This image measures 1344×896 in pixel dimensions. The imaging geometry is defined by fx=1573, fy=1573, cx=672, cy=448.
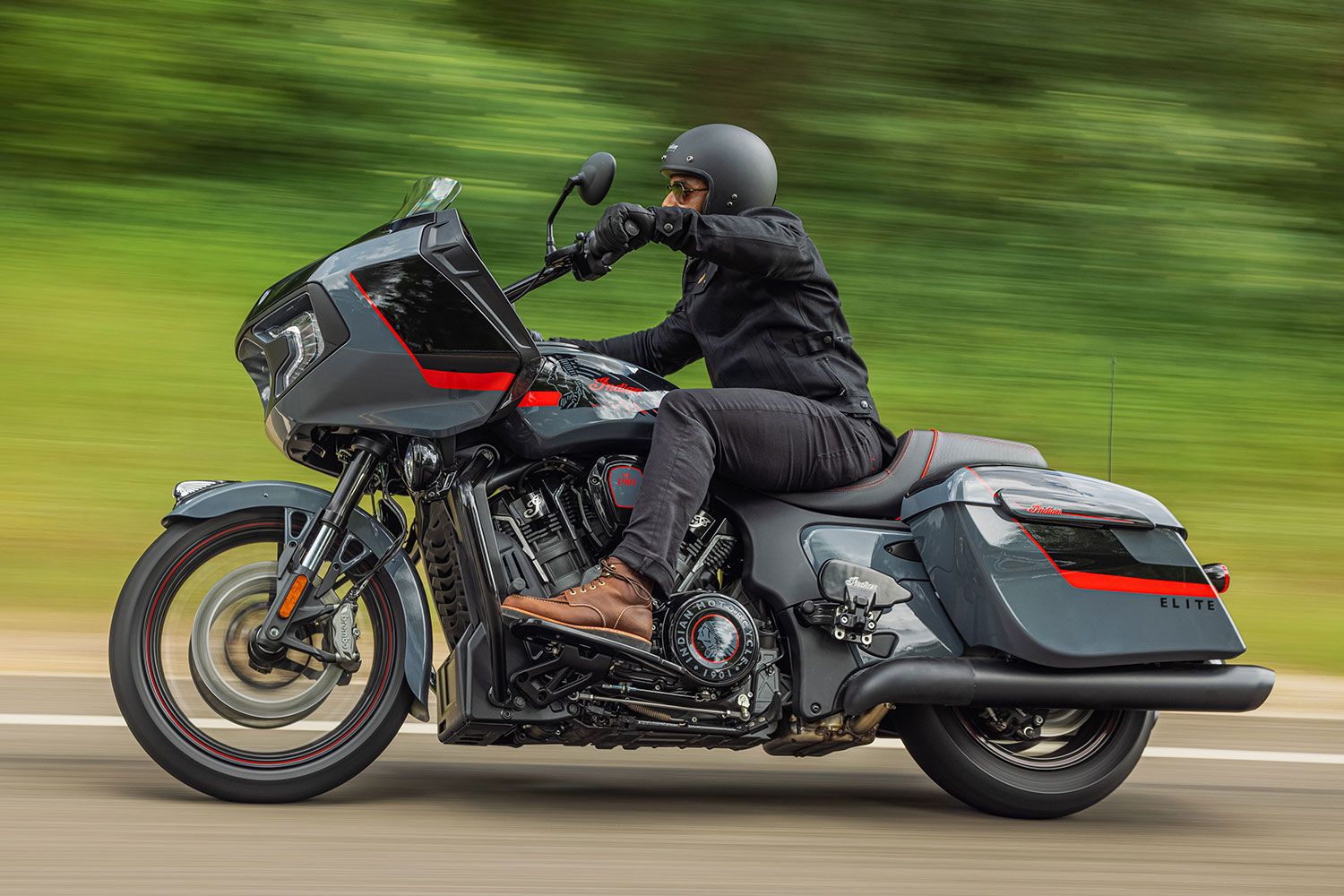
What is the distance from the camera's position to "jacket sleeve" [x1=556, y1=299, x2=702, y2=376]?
189 inches

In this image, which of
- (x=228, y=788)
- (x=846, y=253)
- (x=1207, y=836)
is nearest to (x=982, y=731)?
(x=1207, y=836)

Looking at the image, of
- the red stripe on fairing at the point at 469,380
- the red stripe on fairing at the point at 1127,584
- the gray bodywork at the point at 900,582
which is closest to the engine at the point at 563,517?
the red stripe on fairing at the point at 469,380

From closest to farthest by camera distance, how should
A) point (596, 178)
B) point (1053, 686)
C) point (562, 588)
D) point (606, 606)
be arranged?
point (596, 178) < point (606, 606) < point (562, 588) < point (1053, 686)

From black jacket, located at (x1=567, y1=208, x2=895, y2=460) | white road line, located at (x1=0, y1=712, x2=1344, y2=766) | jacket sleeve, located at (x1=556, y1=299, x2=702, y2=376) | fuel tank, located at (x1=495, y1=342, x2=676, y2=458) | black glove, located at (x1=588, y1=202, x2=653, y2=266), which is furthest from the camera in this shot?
jacket sleeve, located at (x1=556, y1=299, x2=702, y2=376)

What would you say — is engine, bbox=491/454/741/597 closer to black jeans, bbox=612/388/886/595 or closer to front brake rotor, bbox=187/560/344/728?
black jeans, bbox=612/388/886/595

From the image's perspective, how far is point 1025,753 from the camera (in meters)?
4.42

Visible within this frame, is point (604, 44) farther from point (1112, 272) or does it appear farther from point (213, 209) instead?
point (1112, 272)

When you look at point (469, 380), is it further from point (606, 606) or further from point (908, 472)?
point (908, 472)

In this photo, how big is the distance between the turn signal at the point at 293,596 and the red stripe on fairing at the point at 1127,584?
1.88 metres

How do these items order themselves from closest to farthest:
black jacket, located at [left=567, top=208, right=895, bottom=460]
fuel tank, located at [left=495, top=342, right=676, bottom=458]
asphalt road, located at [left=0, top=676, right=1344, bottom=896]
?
asphalt road, located at [left=0, top=676, right=1344, bottom=896] → fuel tank, located at [left=495, top=342, right=676, bottom=458] → black jacket, located at [left=567, top=208, right=895, bottom=460]

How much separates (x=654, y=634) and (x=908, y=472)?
0.89 meters

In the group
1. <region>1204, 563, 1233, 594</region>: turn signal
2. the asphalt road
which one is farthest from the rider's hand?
<region>1204, 563, 1233, 594</region>: turn signal

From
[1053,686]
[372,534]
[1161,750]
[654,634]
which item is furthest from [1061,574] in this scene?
[372,534]

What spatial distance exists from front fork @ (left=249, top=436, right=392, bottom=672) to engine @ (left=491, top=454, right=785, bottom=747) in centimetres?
34
